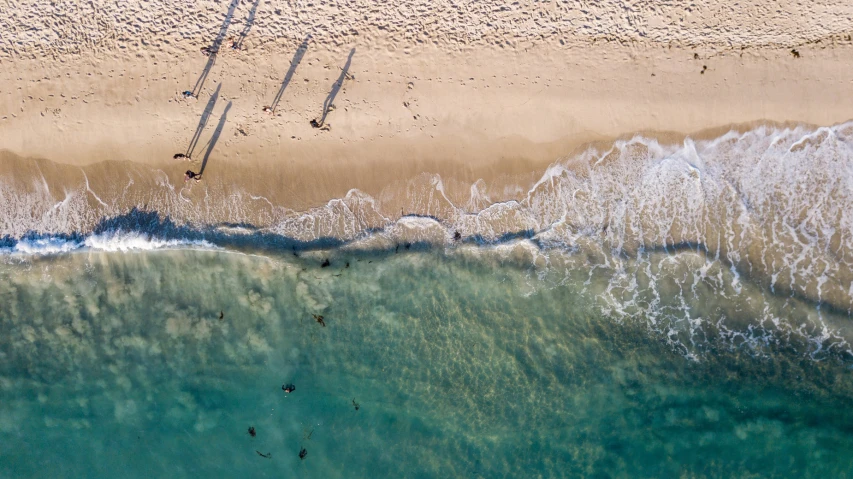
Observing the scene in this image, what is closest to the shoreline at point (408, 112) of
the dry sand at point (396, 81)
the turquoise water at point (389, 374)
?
the dry sand at point (396, 81)

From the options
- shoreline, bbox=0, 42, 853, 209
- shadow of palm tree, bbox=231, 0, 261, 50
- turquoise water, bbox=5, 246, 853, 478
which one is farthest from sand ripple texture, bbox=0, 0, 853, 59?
turquoise water, bbox=5, 246, 853, 478

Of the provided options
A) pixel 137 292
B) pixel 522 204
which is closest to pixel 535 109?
pixel 522 204

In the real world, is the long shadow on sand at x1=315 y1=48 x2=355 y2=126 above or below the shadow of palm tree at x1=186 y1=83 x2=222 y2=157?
above

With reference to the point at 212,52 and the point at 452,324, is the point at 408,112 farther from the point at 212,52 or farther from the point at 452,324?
the point at 452,324

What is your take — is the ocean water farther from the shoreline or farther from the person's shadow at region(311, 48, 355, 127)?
the person's shadow at region(311, 48, 355, 127)

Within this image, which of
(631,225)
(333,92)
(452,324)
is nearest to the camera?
(333,92)

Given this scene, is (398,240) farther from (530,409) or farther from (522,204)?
(530,409)

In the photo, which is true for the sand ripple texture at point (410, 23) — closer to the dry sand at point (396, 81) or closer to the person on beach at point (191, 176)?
the dry sand at point (396, 81)

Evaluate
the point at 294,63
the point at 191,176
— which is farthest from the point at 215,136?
the point at 294,63
